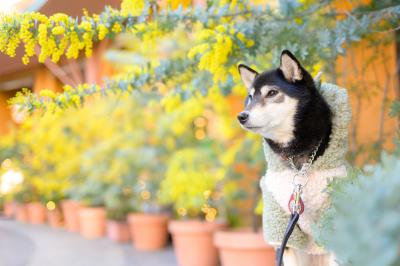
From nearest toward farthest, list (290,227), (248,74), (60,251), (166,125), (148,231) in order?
(290,227), (248,74), (60,251), (166,125), (148,231)

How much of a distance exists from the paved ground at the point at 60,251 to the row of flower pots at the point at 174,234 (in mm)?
126

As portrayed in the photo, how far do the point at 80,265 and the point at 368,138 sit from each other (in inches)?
93.6

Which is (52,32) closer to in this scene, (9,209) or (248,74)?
(248,74)

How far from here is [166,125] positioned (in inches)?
160

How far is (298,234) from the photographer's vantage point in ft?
5.53

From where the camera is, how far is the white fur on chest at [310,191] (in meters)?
1.59

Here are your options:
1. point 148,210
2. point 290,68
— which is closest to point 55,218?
point 148,210

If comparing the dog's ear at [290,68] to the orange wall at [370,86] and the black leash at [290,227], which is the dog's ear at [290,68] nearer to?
the black leash at [290,227]

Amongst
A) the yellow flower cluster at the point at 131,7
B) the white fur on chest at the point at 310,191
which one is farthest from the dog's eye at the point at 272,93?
the yellow flower cluster at the point at 131,7

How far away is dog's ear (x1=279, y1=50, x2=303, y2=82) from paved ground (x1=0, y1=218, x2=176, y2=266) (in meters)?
1.56

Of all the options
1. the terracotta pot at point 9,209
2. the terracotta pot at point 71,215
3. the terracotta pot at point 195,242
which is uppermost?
the terracotta pot at point 9,209

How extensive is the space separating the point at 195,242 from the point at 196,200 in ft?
1.08

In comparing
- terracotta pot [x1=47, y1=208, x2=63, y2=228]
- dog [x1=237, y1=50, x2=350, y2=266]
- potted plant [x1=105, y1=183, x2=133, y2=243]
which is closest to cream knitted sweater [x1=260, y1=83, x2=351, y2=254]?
dog [x1=237, y1=50, x2=350, y2=266]

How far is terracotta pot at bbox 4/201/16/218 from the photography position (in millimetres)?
2527
